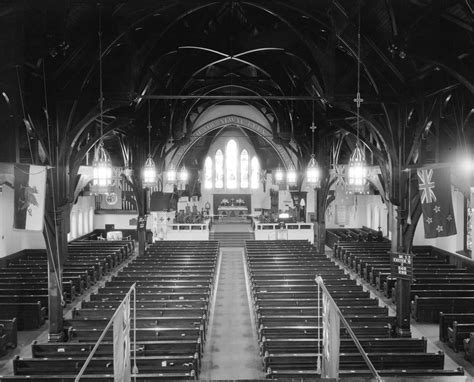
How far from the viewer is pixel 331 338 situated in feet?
20.7

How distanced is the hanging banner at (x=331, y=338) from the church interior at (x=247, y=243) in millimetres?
47

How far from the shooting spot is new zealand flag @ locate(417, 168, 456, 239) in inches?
408

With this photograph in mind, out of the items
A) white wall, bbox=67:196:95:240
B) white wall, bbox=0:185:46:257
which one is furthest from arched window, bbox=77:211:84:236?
white wall, bbox=0:185:46:257

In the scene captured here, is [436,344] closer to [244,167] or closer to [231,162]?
[244,167]

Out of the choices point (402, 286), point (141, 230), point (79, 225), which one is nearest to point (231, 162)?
point (79, 225)

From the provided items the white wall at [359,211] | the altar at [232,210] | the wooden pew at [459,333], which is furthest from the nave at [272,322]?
the altar at [232,210]

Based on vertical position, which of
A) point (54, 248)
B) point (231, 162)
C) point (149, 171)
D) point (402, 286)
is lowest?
point (402, 286)

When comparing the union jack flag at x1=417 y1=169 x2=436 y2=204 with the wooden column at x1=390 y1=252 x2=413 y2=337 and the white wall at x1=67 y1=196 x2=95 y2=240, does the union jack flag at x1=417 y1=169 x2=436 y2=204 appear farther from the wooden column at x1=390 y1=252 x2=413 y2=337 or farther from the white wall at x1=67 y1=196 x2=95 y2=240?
the white wall at x1=67 y1=196 x2=95 y2=240

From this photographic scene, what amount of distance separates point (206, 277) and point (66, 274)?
6.25 metres

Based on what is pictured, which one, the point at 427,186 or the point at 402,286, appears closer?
the point at 427,186

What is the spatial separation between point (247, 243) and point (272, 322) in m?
13.5

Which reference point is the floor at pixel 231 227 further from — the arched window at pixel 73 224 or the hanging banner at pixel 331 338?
the hanging banner at pixel 331 338

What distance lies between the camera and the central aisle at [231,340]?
1119cm

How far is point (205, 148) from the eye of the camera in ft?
134
